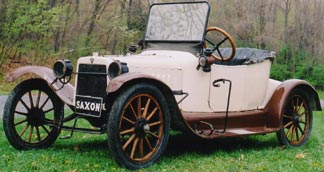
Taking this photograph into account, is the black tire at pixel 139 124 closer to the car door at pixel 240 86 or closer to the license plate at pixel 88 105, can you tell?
the license plate at pixel 88 105

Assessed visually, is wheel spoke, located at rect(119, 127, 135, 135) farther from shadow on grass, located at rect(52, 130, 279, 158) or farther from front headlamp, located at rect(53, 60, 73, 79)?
front headlamp, located at rect(53, 60, 73, 79)

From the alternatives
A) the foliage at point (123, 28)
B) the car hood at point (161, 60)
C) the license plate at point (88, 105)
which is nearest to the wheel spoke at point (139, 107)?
the license plate at point (88, 105)

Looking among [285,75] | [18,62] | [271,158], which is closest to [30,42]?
[18,62]

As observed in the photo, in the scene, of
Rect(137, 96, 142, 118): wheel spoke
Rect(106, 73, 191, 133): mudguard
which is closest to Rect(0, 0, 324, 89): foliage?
Rect(106, 73, 191, 133): mudguard

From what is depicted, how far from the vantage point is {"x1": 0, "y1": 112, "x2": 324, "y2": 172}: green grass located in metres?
5.53

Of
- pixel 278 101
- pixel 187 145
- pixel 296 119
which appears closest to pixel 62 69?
pixel 187 145

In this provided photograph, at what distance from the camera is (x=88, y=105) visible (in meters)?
5.89

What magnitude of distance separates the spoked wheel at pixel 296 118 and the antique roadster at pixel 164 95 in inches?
0.6

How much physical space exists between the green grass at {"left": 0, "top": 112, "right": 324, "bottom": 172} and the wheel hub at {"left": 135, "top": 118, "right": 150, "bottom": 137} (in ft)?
1.25

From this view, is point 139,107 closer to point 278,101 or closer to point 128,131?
point 128,131

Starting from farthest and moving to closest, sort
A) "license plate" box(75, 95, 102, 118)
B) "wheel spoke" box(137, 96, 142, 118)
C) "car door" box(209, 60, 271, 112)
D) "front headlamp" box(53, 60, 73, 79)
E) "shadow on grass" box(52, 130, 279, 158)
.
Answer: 1. "car door" box(209, 60, 271, 112)
2. "shadow on grass" box(52, 130, 279, 158)
3. "front headlamp" box(53, 60, 73, 79)
4. "license plate" box(75, 95, 102, 118)
5. "wheel spoke" box(137, 96, 142, 118)

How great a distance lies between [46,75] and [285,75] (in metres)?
20.8

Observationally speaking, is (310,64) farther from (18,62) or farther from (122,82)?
(122,82)

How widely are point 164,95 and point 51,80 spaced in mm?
1578
